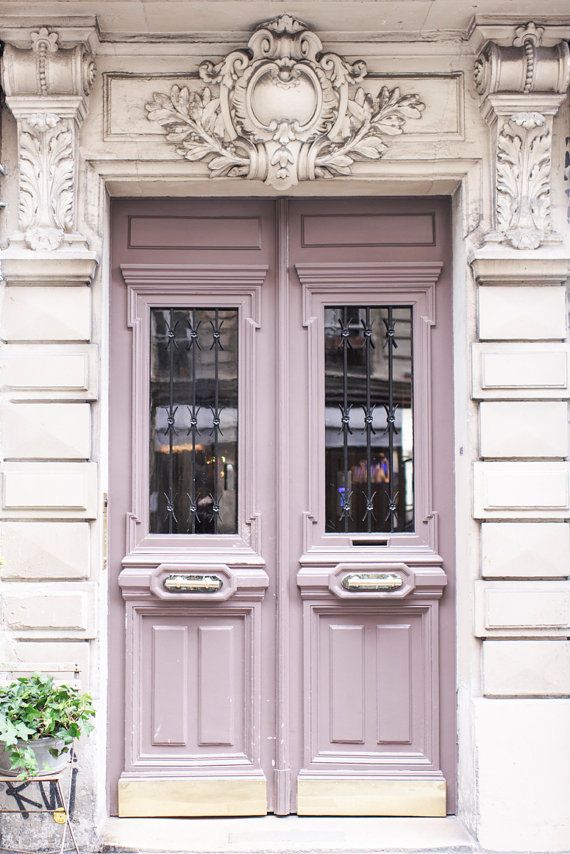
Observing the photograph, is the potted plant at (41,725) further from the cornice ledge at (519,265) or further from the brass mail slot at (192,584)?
the cornice ledge at (519,265)

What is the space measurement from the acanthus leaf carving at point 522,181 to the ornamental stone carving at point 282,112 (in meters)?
0.54

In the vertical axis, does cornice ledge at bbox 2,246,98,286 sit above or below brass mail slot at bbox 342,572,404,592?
above

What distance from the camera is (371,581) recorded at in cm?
510

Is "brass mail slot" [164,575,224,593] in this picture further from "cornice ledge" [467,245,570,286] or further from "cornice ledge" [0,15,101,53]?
"cornice ledge" [0,15,101,53]

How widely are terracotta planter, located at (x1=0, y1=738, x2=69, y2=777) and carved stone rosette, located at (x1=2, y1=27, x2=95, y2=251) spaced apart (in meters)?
2.53

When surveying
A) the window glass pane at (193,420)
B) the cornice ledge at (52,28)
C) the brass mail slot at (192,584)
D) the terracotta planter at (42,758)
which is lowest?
the terracotta planter at (42,758)

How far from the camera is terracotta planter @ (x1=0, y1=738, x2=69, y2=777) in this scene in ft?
13.8

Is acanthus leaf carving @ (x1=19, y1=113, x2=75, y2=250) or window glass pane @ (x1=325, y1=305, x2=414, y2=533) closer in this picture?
acanthus leaf carving @ (x1=19, y1=113, x2=75, y2=250)

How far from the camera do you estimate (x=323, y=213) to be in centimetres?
530

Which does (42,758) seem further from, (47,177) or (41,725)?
(47,177)

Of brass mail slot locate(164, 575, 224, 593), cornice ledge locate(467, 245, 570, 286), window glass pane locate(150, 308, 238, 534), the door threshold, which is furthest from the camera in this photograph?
window glass pane locate(150, 308, 238, 534)

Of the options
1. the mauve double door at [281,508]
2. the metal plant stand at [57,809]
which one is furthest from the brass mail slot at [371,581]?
the metal plant stand at [57,809]

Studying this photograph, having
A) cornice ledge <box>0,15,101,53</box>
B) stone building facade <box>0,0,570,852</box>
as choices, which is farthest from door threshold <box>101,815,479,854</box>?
cornice ledge <box>0,15,101,53</box>

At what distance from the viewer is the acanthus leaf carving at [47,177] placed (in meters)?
4.88
